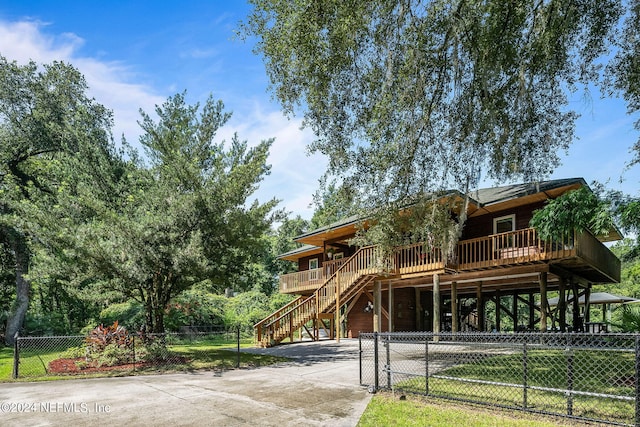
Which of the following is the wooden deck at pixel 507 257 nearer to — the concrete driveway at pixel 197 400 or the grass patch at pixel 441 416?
the concrete driveway at pixel 197 400

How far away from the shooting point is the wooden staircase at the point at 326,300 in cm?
1628

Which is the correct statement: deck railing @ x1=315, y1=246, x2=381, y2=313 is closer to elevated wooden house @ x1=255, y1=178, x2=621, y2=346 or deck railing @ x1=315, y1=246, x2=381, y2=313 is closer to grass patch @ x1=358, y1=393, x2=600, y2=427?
elevated wooden house @ x1=255, y1=178, x2=621, y2=346

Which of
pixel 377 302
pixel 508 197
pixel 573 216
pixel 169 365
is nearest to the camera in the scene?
pixel 573 216

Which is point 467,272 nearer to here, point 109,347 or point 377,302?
point 377,302

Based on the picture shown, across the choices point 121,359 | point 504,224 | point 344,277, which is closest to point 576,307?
point 504,224

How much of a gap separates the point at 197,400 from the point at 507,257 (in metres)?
11.1

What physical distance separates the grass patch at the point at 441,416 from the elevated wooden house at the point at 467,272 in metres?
5.62

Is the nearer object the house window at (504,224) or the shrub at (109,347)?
the shrub at (109,347)

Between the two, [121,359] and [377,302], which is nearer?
[121,359]

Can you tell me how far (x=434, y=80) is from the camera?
9070 mm

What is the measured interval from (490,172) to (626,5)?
4.28m

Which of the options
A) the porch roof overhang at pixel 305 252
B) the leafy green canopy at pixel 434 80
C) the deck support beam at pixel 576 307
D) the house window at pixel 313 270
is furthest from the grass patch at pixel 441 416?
the porch roof overhang at pixel 305 252

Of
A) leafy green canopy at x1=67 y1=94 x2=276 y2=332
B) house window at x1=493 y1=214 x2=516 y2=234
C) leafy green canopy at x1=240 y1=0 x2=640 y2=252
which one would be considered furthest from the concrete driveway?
house window at x1=493 y1=214 x2=516 y2=234

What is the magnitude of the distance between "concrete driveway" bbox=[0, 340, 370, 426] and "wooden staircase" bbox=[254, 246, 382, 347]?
6599 millimetres
